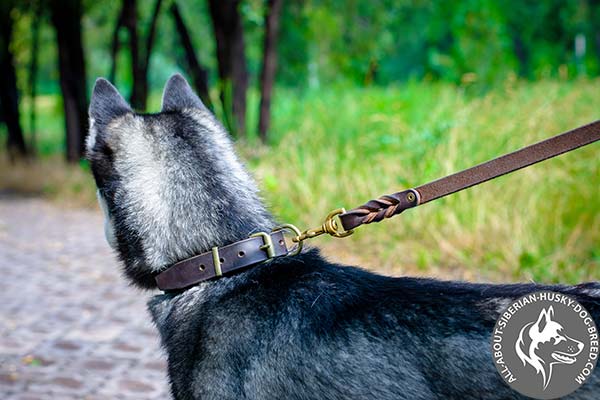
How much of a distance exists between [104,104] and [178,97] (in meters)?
0.38

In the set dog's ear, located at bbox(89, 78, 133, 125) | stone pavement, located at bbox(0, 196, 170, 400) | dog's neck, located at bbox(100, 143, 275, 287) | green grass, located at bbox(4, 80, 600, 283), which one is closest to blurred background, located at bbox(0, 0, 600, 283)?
green grass, located at bbox(4, 80, 600, 283)

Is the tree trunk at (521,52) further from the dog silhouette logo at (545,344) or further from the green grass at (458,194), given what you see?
the dog silhouette logo at (545,344)

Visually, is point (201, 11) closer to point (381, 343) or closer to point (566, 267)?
point (566, 267)

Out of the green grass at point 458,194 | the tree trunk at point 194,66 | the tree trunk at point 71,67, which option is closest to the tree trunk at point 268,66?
the tree trunk at point 194,66

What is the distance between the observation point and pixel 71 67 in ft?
49.5

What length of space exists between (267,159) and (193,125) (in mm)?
7237

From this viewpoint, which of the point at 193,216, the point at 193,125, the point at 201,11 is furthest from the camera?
the point at 201,11

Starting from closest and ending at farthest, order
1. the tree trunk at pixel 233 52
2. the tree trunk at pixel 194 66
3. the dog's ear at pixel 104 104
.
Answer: the dog's ear at pixel 104 104
the tree trunk at pixel 233 52
the tree trunk at pixel 194 66

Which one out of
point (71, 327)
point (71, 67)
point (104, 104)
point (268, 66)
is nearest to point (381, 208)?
point (104, 104)

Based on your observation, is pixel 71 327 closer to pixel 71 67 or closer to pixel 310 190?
pixel 310 190

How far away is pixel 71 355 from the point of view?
5.09 meters

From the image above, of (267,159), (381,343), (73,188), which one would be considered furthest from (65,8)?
(381,343)

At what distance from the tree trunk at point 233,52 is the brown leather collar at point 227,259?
10274 mm

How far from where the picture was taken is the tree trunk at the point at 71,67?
14664mm
